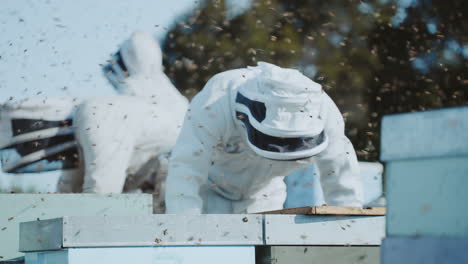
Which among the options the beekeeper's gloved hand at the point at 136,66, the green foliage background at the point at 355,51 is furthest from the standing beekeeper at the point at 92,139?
the green foliage background at the point at 355,51

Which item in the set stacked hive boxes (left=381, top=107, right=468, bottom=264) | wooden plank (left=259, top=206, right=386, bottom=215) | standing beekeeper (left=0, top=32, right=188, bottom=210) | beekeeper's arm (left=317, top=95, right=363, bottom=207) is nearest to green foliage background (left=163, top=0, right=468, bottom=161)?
standing beekeeper (left=0, top=32, right=188, bottom=210)

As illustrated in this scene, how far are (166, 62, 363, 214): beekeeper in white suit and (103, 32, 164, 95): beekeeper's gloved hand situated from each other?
304cm

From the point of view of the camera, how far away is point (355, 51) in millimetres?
15828

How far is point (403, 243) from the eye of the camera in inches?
94.5

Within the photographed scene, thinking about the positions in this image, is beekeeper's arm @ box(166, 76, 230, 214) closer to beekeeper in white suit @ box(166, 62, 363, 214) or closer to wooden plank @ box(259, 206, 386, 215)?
beekeeper in white suit @ box(166, 62, 363, 214)

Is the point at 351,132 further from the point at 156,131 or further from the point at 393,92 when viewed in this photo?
the point at 156,131

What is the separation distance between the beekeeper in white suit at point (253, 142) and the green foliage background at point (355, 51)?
8.88 meters

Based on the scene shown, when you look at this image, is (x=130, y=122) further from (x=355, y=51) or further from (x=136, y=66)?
(x=355, y=51)

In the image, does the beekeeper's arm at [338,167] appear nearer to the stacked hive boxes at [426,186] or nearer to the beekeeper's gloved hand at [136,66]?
the stacked hive boxes at [426,186]

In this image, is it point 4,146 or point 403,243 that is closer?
point 403,243

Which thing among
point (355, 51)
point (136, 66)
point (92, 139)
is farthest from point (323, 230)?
point (355, 51)

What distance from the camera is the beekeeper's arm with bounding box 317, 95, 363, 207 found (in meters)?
5.10

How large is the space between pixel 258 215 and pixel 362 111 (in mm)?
11565

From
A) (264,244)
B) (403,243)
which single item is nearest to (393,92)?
(264,244)
